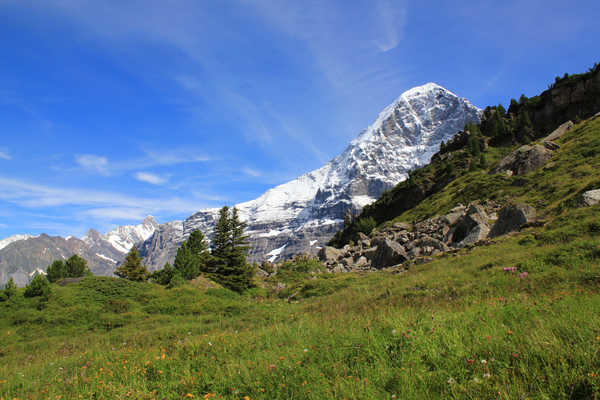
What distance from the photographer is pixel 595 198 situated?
18656mm

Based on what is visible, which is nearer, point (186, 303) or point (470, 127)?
point (186, 303)

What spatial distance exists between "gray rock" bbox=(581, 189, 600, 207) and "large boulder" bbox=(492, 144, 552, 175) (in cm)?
2262

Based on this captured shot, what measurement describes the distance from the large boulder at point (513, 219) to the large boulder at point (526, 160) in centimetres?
2049

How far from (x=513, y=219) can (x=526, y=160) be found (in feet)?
79.1

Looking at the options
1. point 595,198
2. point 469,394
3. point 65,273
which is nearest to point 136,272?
point 65,273

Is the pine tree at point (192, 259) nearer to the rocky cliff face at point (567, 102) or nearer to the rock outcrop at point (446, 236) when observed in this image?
the rock outcrop at point (446, 236)

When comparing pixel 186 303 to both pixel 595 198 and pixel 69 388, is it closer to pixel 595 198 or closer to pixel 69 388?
pixel 69 388

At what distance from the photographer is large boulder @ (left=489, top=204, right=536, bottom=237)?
2214 cm

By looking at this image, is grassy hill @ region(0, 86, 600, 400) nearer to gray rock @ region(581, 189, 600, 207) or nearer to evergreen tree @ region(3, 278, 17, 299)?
evergreen tree @ region(3, 278, 17, 299)

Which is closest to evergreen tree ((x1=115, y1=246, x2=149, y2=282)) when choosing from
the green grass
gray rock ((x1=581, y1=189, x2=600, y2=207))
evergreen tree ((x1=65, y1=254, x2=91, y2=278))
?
evergreen tree ((x1=65, y1=254, x2=91, y2=278))

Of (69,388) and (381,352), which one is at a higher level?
(381,352)

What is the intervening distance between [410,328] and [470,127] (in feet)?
291

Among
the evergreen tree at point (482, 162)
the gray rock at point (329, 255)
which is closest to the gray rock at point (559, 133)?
the evergreen tree at point (482, 162)

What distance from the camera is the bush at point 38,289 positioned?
58.7 feet
